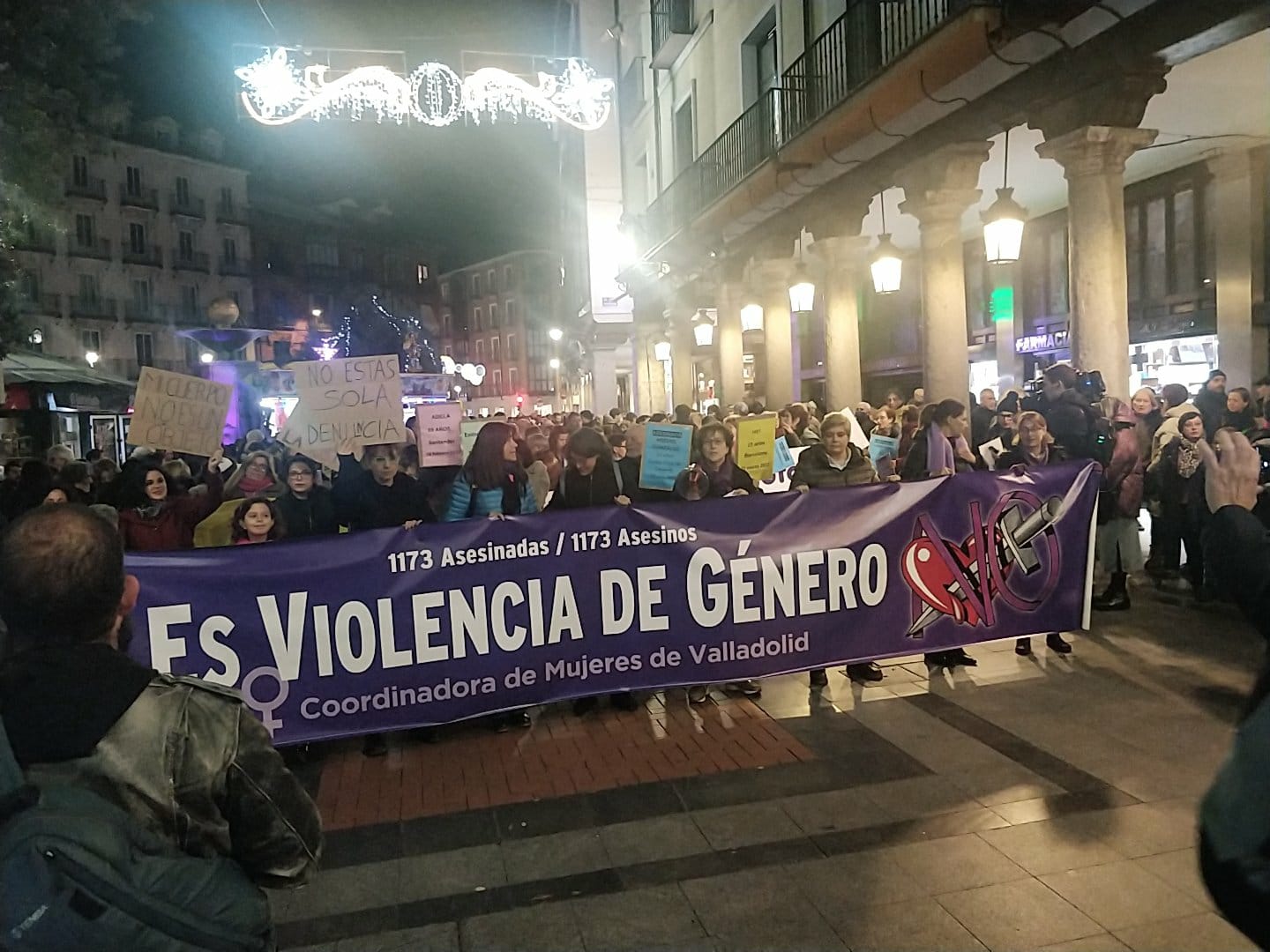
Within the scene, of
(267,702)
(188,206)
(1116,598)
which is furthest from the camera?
(188,206)

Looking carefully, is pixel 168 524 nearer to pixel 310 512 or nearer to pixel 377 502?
pixel 310 512

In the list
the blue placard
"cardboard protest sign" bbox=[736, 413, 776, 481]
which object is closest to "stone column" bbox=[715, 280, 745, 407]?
the blue placard

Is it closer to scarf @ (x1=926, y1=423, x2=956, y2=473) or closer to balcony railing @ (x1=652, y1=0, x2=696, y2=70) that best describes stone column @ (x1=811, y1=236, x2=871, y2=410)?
scarf @ (x1=926, y1=423, x2=956, y2=473)

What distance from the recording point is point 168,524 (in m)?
6.60

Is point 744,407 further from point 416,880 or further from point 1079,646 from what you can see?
point 416,880

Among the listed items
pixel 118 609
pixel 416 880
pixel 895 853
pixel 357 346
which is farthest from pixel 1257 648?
pixel 357 346

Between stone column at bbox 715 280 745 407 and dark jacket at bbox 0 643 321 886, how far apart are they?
708 inches

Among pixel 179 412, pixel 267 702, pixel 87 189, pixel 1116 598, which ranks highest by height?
pixel 87 189

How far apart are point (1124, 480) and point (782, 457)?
11.2 ft

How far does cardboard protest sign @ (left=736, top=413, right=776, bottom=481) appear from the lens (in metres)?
8.15

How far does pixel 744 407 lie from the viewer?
15.3m

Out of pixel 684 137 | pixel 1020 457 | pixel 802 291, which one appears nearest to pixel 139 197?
pixel 684 137

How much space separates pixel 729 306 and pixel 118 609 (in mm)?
18836

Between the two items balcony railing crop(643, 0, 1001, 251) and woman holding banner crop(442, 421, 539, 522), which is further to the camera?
balcony railing crop(643, 0, 1001, 251)
